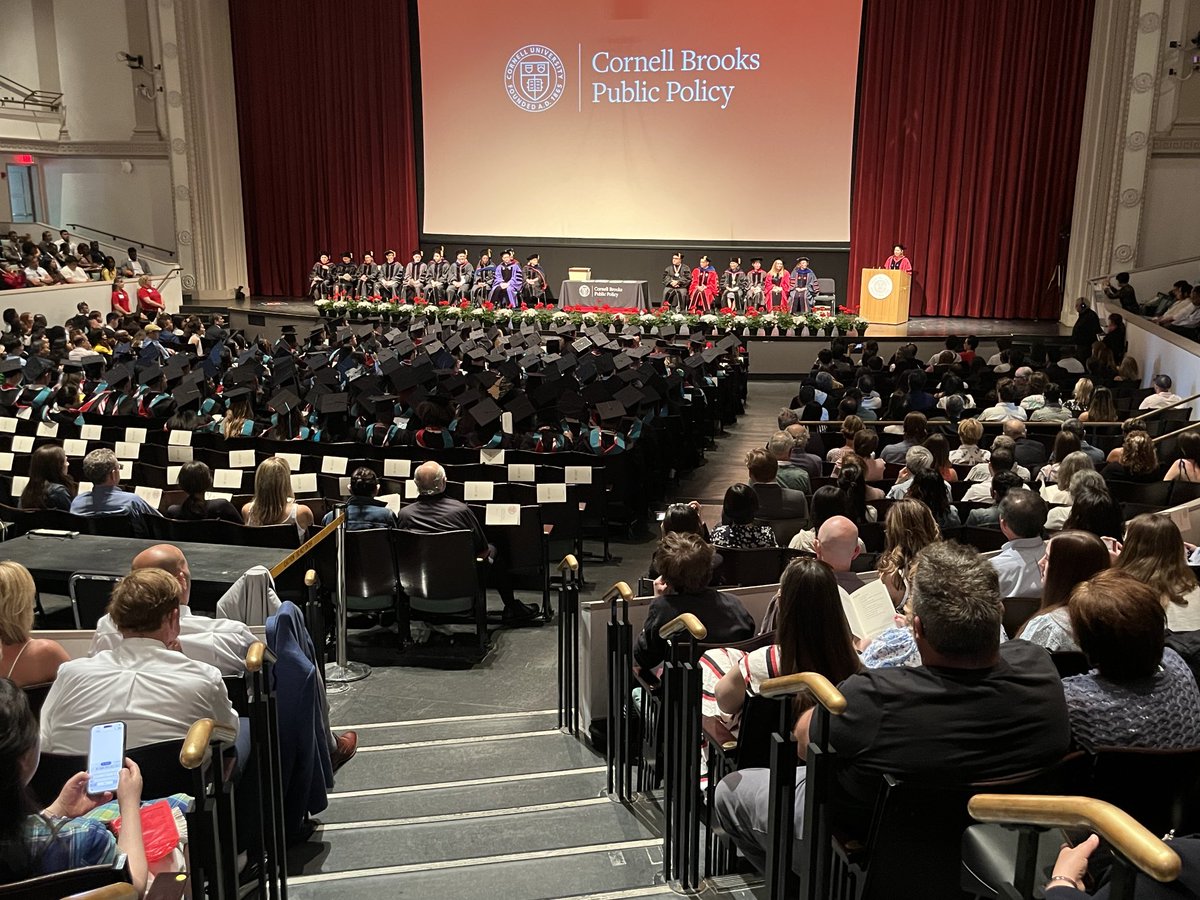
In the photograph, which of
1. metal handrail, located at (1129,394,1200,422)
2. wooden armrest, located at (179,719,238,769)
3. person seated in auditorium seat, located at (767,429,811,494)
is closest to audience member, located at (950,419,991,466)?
person seated in auditorium seat, located at (767,429,811,494)

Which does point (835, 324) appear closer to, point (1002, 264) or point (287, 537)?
point (1002, 264)

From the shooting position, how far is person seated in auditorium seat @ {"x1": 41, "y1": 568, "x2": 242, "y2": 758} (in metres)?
2.80

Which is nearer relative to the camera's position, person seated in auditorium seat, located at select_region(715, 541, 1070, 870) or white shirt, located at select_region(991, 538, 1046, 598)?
person seated in auditorium seat, located at select_region(715, 541, 1070, 870)

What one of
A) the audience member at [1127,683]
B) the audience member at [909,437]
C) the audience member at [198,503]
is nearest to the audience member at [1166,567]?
the audience member at [1127,683]

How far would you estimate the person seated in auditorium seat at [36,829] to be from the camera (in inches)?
79.4

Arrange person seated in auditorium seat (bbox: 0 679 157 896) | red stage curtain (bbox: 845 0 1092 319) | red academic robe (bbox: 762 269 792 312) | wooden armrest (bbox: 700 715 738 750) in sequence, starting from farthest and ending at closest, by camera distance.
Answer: red academic robe (bbox: 762 269 792 312)
red stage curtain (bbox: 845 0 1092 319)
wooden armrest (bbox: 700 715 738 750)
person seated in auditorium seat (bbox: 0 679 157 896)

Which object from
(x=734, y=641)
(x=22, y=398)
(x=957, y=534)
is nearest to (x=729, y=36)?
(x=22, y=398)

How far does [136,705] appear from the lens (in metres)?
2.82

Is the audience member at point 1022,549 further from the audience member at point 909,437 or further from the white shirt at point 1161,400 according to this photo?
the white shirt at point 1161,400

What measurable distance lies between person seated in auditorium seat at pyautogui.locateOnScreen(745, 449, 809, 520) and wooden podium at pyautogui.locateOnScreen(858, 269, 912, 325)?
39.5 feet

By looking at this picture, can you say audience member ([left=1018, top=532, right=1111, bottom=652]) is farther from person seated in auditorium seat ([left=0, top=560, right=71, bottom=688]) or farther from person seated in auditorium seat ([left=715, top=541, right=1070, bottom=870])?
person seated in auditorium seat ([left=0, top=560, right=71, bottom=688])

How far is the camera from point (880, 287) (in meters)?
17.5

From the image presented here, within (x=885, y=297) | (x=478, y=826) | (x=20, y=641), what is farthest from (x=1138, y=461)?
(x=885, y=297)

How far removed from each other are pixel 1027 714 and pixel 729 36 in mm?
18691
